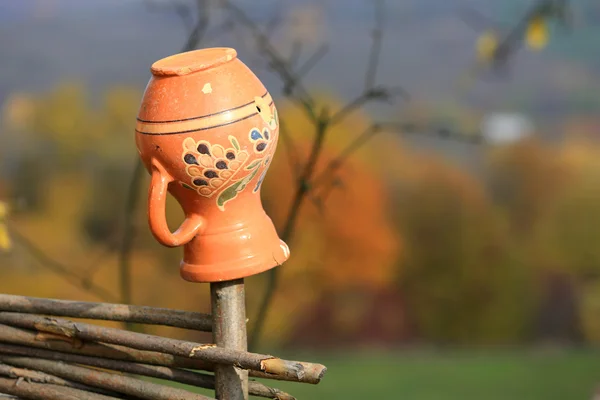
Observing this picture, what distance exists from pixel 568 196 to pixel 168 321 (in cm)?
278

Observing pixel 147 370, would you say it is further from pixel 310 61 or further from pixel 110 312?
pixel 310 61

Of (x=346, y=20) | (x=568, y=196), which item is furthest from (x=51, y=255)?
(x=568, y=196)

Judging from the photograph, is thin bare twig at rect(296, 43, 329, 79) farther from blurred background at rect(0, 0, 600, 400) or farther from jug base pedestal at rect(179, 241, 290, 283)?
jug base pedestal at rect(179, 241, 290, 283)

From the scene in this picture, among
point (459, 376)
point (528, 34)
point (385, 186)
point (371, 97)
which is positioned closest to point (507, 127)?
point (385, 186)

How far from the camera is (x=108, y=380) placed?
1.19m

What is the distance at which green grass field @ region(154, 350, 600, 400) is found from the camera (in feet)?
10.2

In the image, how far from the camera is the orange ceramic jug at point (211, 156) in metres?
1.03

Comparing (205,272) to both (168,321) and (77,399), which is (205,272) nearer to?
(168,321)

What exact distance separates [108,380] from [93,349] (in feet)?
0.21

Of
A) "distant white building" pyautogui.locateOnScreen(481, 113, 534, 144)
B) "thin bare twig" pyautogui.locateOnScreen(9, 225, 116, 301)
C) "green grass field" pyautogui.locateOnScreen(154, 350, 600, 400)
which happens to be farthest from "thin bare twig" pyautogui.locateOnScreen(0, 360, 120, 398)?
"distant white building" pyautogui.locateOnScreen(481, 113, 534, 144)

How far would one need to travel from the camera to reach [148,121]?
105cm

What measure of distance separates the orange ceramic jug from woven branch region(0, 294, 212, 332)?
0.07 meters

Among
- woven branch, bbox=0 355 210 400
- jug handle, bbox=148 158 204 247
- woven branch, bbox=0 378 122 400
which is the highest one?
jug handle, bbox=148 158 204 247

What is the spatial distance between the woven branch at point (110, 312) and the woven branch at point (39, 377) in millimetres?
87
